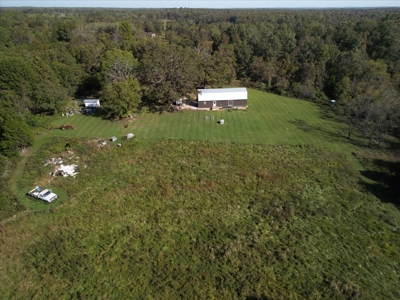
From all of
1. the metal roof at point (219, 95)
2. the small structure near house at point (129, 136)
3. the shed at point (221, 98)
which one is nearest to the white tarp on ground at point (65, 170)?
the small structure near house at point (129, 136)

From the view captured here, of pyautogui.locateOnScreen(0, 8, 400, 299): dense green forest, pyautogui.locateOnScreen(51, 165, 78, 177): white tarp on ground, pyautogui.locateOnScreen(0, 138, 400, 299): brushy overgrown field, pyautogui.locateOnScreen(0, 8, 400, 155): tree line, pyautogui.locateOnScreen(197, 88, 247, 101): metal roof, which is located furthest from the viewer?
pyautogui.locateOnScreen(197, 88, 247, 101): metal roof

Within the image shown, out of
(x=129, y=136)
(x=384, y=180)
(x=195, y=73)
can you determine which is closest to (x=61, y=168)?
(x=129, y=136)

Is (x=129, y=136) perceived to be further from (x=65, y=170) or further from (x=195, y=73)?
(x=195, y=73)

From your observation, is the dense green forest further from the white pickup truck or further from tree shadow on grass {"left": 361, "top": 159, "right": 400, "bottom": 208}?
the white pickup truck

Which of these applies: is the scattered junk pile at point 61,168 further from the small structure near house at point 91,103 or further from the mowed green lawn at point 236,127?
the small structure near house at point 91,103

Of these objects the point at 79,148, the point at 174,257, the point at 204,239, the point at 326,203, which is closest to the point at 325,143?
the point at 326,203

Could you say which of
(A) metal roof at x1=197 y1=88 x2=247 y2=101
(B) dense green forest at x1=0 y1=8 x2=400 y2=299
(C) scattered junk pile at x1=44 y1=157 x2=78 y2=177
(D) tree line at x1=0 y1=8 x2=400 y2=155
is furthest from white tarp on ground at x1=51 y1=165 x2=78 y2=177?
(A) metal roof at x1=197 y1=88 x2=247 y2=101
